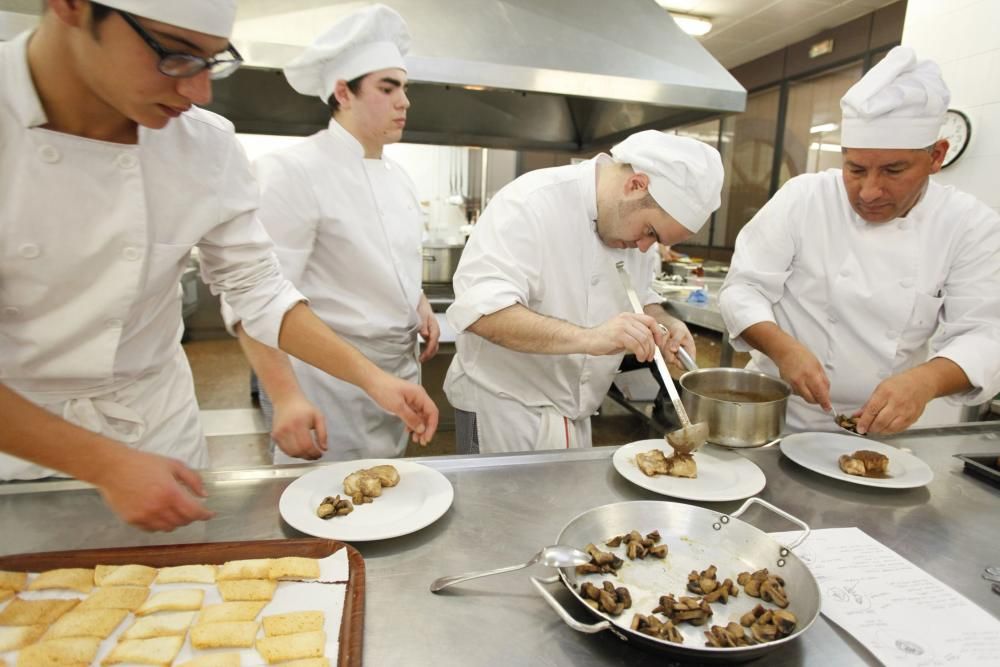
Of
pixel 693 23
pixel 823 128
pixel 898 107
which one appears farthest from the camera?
pixel 823 128

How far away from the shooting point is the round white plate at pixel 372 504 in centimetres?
98

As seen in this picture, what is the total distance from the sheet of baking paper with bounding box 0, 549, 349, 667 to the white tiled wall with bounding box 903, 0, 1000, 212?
329 centimetres

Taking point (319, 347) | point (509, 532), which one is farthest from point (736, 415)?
point (319, 347)

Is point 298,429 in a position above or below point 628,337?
below

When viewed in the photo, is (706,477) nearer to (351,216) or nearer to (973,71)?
(351,216)

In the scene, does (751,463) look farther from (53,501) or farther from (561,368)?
(53,501)

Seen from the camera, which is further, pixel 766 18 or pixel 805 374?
pixel 766 18

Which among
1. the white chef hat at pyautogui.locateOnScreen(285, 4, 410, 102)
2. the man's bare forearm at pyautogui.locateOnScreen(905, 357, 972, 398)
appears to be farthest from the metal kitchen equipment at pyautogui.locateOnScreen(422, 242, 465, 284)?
the man's bare forearm at pyautogui.locateOnScreen(905, 357, 972, 398)

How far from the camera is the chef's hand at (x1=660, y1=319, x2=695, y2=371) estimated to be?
1.52m

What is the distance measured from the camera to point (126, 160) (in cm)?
103

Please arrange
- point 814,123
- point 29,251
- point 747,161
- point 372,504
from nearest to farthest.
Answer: point 29,251
point 372,504
point 814,123
point 747,161

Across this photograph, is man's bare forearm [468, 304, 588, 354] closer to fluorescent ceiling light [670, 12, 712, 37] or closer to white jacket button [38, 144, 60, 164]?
white jacket button [38, 144, 60, 164]

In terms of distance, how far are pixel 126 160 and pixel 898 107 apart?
5.80ft

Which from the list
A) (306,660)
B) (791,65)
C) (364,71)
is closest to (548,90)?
(364,71)
